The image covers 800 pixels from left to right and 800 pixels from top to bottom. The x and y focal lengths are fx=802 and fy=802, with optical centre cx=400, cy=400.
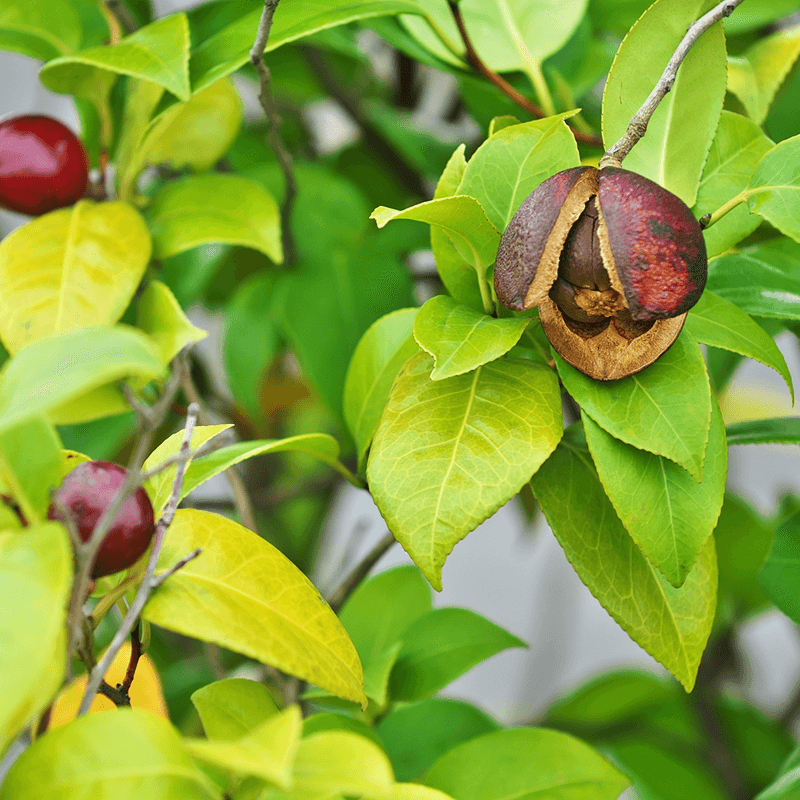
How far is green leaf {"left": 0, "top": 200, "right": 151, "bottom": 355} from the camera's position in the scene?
1.39 feet

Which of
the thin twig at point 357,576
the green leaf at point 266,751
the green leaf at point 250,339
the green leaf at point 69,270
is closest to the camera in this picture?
the green leaf at point 266,751

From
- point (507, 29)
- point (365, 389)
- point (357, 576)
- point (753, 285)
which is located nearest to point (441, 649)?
point (357, 576)

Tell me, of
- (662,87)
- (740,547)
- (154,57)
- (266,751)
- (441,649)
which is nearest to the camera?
(266,751)

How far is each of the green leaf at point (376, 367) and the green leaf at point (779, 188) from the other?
18cm

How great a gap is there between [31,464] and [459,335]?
0.56 ft

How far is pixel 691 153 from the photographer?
0.37 m

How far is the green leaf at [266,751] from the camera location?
21 centimetres

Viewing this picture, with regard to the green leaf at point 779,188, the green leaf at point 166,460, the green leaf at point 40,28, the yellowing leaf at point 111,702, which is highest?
the green leaf at point 40,28

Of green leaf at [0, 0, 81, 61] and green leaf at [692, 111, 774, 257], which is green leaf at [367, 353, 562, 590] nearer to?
green leaf at [692, 111, 774, 257]

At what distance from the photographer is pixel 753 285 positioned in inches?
16.5

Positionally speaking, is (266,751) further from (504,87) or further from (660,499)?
(504,87)

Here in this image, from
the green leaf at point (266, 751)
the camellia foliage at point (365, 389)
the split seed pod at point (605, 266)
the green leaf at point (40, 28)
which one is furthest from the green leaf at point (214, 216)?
the green leaf at point (266, 751)

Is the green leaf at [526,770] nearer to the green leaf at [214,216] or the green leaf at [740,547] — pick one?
the green leaf at [214,216]

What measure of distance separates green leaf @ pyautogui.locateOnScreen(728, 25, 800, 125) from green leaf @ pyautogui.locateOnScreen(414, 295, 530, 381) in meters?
0.25
